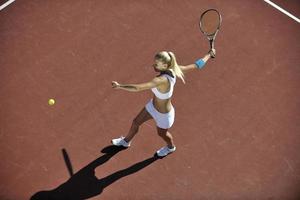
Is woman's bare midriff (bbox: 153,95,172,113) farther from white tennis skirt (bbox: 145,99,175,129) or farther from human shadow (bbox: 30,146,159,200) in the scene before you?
human shadow (bbox: 30,146,159,200)

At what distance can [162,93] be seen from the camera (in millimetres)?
8164

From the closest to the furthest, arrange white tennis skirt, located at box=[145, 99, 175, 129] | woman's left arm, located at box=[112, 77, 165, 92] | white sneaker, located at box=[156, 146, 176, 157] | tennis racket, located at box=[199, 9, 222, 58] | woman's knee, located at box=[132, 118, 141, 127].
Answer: woman's left arm, located at box=[112, 77, 165, 92], white tennis skirt, located at box=[145, 99, 175, 129], woman's knee, located at box=[132, 118, 141, 127], tennis racket, located at box=[199, 9, 222, 58], white sneaker, located at box=[156, 146, 176, 157]

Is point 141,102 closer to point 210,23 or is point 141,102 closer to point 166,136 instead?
point 166,136

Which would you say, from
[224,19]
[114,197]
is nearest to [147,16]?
[224,19]

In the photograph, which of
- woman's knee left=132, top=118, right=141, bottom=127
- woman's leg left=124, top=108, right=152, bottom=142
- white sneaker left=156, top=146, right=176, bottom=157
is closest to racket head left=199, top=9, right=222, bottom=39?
woman's leg left=124, top=108, right=152, bottom=142

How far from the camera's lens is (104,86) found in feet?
33.7

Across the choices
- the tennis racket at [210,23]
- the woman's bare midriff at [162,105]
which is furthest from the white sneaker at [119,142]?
the tennis racket at [210,23]

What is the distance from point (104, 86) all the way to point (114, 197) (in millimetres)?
2529

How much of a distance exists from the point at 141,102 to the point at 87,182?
6.87ft

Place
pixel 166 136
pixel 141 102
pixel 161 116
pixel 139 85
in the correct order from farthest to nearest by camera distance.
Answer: pixel 141 102 → pixel 166 136 → pixel 161 116 → pixel 139 85

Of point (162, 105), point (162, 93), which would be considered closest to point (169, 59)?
point (162, 93)

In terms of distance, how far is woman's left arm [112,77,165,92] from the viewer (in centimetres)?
763

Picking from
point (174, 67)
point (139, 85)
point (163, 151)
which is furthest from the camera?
point (163, 151)

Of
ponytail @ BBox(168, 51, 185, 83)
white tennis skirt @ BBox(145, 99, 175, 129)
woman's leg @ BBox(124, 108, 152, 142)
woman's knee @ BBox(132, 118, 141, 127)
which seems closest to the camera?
ponytail @ BBox(168, 51, 185, 83)
